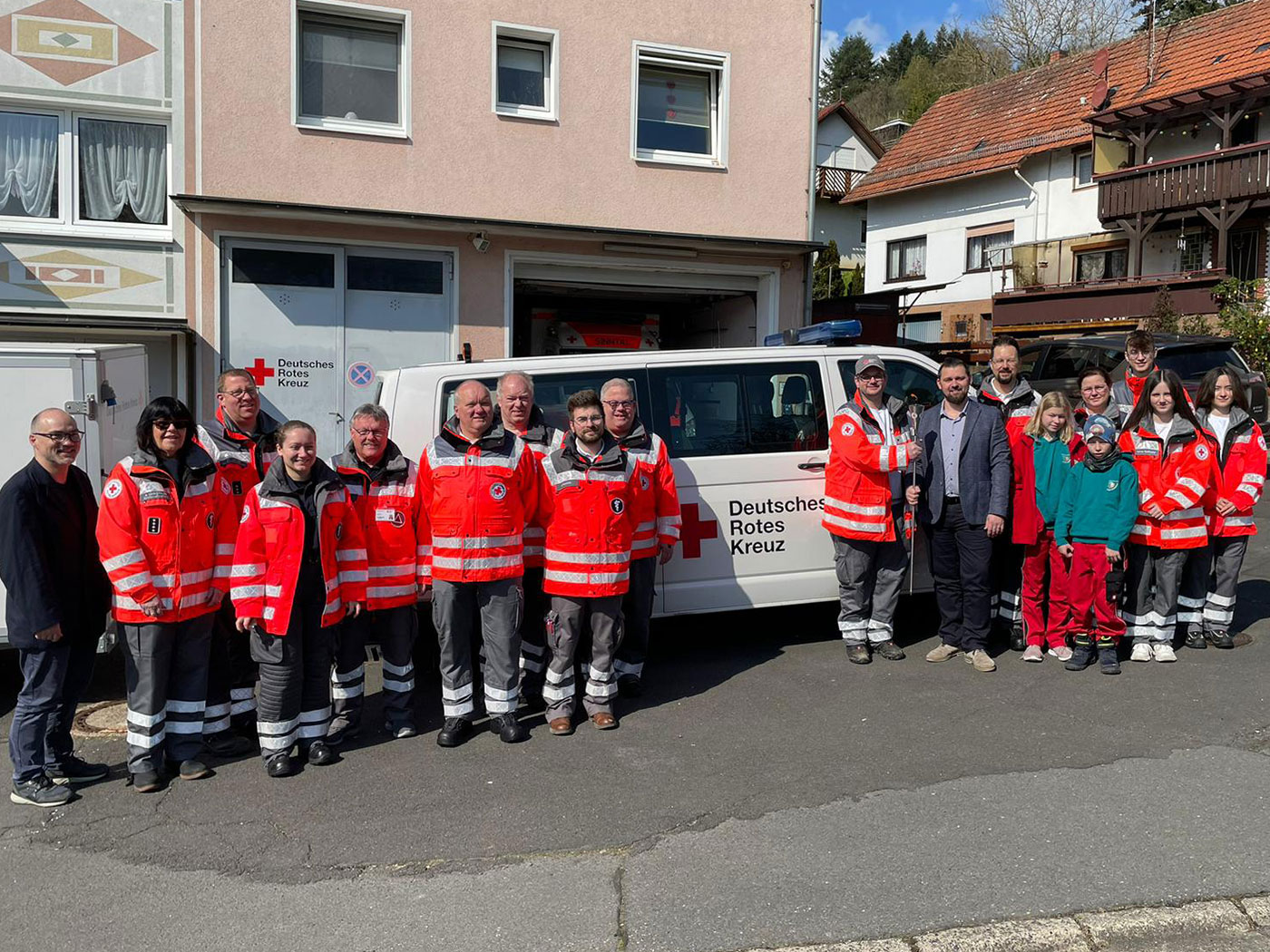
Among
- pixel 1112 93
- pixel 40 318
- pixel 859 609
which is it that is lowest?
pixel 859 609

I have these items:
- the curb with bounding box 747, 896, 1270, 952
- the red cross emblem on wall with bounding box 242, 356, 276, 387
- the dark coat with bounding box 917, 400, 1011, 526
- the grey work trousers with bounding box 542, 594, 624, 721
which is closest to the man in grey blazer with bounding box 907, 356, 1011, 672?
the dark coat with bounding box 917, 400, 1011, 526

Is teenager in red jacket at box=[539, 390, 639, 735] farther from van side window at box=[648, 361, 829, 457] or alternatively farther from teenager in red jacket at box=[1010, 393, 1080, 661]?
teenager in red jacket at box=[1010, 393, 1080, 661]

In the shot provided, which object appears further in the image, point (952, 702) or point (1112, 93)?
point (1112, 93)

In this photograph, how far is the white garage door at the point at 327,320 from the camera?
36.0 feet

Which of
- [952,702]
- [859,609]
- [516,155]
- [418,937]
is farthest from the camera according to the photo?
[516,155]

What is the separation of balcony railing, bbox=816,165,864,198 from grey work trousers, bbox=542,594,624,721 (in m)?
35.2

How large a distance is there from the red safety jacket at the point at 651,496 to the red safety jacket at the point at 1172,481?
297 centimetres

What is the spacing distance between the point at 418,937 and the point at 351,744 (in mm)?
1903

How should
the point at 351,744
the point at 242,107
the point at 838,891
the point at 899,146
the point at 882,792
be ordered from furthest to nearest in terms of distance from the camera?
1. the point at 899,146
2. the point at 242,107
3. the point at 351,744
4. the point at 882,792
5. the point at 838,891

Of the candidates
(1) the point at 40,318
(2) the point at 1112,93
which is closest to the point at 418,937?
(1) the point at 40,318

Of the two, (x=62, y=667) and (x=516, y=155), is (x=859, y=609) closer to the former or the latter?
(x=62, y=667)

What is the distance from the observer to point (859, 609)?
6.26 m

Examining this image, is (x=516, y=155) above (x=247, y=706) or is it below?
above

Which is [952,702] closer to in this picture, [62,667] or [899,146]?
[62,667]
